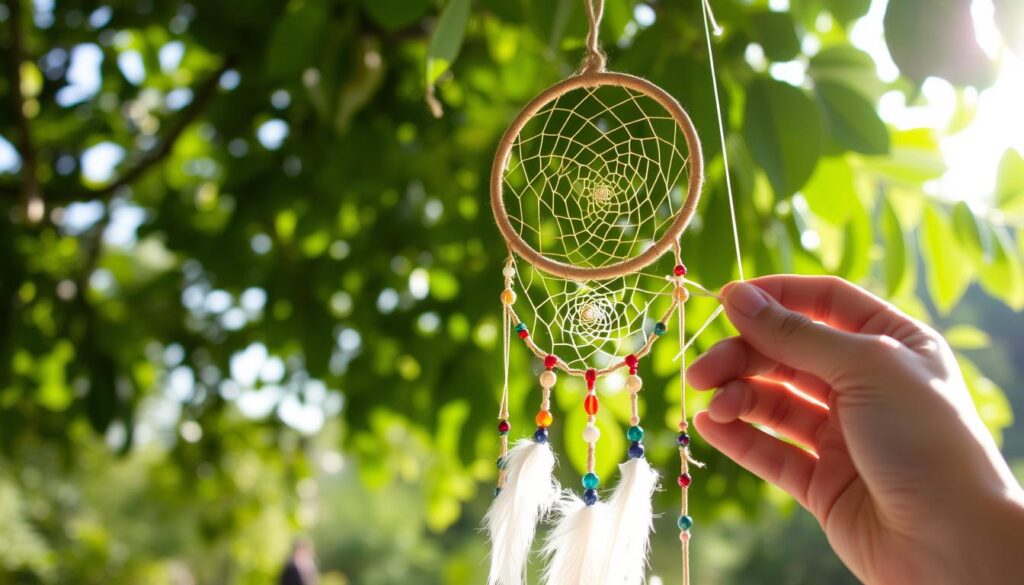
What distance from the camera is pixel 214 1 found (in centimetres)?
134

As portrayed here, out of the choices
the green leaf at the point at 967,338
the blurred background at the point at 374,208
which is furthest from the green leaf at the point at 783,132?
the green leaf at the point at 967,338

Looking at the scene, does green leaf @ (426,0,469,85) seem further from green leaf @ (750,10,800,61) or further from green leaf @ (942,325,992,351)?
green leaf @ (942,325,992,351)

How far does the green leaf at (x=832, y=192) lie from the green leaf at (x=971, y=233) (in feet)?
0.54

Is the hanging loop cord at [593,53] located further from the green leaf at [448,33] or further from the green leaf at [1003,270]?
the green leaf at [1003,270]

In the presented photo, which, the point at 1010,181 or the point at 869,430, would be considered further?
the point at 1010,181

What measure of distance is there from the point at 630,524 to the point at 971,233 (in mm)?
595

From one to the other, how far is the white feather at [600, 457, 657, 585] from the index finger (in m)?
0.15

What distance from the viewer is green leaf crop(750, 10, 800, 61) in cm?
78

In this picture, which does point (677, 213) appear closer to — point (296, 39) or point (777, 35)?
point (777, 35)

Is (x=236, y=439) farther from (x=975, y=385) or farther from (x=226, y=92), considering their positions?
(x=975, y=385)

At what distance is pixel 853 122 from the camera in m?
0.77

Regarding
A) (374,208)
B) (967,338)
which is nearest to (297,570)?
(374,208)

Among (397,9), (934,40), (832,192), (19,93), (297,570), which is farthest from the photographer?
(297,570)

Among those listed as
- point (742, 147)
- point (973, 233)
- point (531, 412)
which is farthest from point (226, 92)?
point (973, 233)
